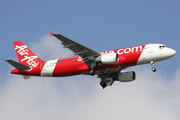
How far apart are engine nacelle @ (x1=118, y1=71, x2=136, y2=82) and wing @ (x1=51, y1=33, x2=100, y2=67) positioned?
7900 mm

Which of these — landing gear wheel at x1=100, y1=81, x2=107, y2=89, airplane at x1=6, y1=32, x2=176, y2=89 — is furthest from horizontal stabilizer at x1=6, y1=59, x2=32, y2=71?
landing gear wheel at x1=100, y1=81, x2=107, y2=89

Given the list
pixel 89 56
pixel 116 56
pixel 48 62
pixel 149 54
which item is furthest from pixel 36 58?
pixel 149 54

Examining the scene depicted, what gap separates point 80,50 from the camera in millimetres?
55094

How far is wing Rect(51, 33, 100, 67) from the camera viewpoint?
52.5 meters

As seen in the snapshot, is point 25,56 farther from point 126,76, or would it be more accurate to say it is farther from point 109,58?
point 126,76

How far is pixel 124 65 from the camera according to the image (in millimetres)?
55906

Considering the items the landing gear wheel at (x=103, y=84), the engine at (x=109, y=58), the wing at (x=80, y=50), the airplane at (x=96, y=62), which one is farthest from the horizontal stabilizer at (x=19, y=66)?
the engine at (x=109, y=58)

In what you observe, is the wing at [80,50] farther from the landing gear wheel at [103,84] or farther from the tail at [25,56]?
the tail at [25,56]

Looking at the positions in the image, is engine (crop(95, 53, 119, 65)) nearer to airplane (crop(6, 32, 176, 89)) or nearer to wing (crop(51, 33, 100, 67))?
airplane (crop(6, 32, 176, 89))

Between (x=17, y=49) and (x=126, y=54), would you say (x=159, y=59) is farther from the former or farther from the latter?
(x=17, y=49)

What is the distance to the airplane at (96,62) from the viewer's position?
180 feet

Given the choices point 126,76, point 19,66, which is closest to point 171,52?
point 126,76

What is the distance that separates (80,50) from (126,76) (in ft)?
36.6

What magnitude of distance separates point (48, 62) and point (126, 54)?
14040 mm
